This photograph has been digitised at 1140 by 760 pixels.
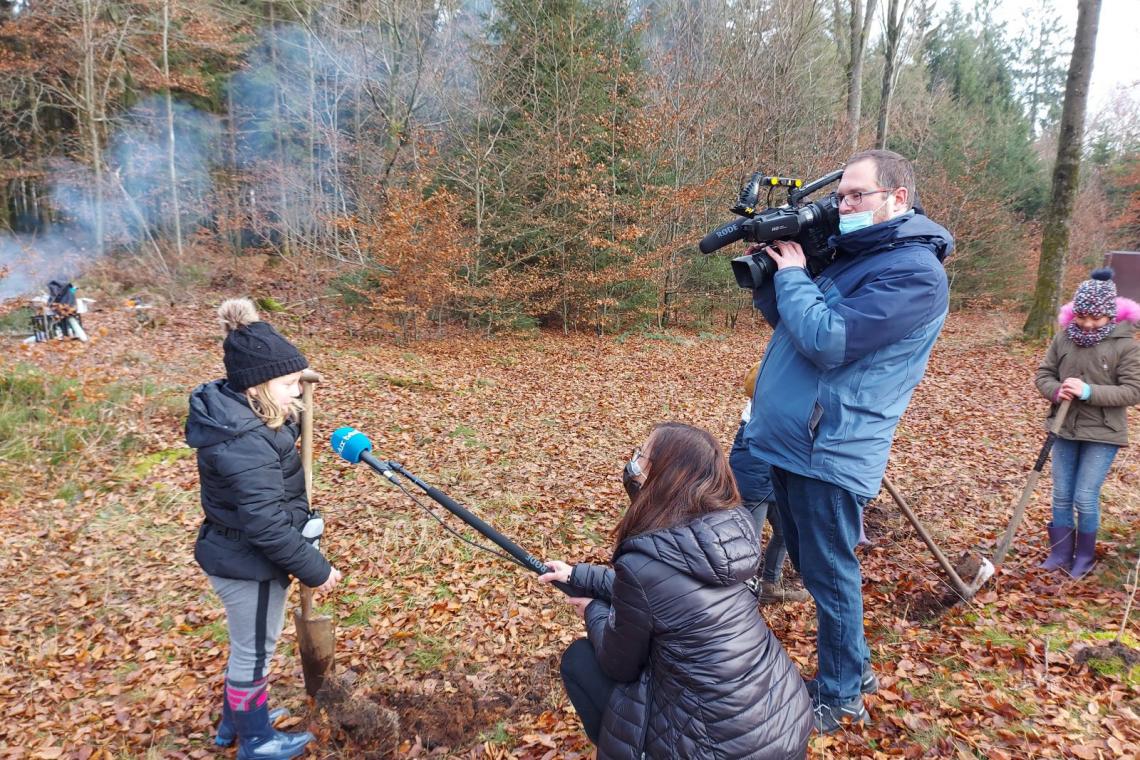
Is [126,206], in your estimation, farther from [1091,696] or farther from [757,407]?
[1091,696]

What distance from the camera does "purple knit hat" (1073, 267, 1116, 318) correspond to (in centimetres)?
371

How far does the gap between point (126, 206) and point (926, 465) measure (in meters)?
20.6

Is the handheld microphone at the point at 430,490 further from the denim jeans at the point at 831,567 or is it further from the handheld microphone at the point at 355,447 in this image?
the denim jeans at the point at 831,567

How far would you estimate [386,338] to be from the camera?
1348 cm

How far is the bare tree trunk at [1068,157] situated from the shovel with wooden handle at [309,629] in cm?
1338

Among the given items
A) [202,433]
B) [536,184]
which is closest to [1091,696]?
[202,433]

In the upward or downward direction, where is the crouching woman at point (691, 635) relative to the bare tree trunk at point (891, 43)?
downward

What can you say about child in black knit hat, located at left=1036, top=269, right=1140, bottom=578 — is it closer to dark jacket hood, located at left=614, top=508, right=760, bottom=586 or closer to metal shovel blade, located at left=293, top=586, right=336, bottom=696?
→ dark jacket hood, located at left=614, top=508, right=760, bottom=586

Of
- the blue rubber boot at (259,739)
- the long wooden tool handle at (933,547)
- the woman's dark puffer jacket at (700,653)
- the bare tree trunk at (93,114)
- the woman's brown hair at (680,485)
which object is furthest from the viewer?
the bare tree trunk at (93,114)

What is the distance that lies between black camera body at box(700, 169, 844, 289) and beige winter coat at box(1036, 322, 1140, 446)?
2546 mm

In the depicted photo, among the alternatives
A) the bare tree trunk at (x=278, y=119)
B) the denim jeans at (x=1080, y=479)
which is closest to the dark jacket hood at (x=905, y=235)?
the denim jeans at (x=1080, y=479)

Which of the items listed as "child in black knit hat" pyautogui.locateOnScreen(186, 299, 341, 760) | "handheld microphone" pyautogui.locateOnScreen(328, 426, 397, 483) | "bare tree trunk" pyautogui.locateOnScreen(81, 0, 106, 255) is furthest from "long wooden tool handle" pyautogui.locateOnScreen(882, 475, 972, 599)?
"bare tree trunk" pyautogui.locateOnScreen(81, 0, 106, 255)

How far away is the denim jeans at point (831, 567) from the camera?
2.37m

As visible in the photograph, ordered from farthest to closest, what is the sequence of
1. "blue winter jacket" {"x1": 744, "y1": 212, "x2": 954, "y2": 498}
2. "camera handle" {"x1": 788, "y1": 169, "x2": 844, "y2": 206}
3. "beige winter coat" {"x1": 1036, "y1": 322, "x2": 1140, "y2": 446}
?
"beige winter coat" {"x1": 1036, "y1": 322, "x2": 1140, "y2": 446} → "camera handle" {"x1": 788, "y1": 169, "x2": 844, "y2": 206} → "blue winter jacket" {"x1": 744, "y1": 212, "x2": 954, "y2": 498}
